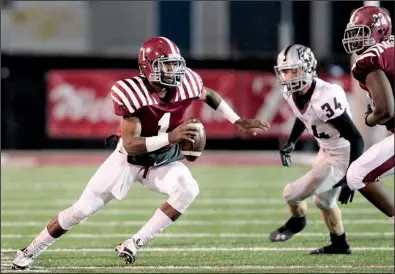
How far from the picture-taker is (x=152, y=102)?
16.2 feet

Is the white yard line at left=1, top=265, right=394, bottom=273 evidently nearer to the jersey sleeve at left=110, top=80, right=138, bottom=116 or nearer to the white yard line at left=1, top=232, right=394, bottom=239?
the jersey sleeve at left=110, top=80, right=138, bottom=116

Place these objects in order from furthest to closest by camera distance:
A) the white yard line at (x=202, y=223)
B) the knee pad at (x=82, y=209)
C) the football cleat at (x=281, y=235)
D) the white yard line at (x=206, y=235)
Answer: the white yard line at (x=202, y=223) < the white yard line at (x=206, y=235) < the football cleat at (x=281, y=235) < the knee pad at (x=82, y=209)

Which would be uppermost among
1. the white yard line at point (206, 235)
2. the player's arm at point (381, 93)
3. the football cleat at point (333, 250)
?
the player's arm at point (381, 93)

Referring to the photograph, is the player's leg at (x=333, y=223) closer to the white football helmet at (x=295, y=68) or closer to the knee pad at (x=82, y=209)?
the white football helmet at (x=295, y=68)

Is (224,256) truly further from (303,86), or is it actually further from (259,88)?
(259,88)

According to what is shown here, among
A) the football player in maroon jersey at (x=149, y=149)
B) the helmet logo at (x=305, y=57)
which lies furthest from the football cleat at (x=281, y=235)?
the helmet logo at (x=305, y=57)

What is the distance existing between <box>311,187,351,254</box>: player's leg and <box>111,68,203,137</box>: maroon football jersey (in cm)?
96

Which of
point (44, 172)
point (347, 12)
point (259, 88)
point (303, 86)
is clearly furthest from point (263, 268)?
point (347, 12)

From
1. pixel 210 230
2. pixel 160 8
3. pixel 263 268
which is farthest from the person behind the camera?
pixel 160 8

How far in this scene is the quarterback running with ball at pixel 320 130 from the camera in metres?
5.15

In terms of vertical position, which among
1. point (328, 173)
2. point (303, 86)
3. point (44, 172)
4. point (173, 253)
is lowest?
point (44, 172)

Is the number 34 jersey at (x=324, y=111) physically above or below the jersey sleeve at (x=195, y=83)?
below

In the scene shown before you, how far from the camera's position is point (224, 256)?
5.42m

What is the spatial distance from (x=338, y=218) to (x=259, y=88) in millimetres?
7251
